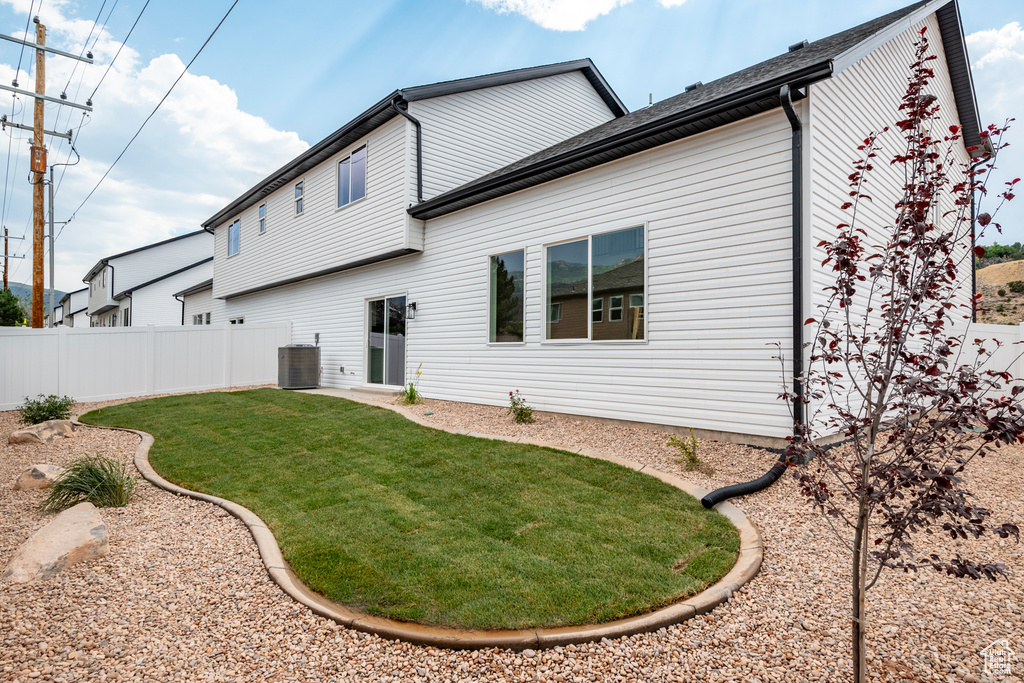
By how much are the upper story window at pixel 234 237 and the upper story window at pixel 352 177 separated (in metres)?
7.06

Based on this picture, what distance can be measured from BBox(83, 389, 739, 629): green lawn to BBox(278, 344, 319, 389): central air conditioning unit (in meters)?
5.31

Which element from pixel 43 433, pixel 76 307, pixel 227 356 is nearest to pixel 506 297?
pixel 43 433

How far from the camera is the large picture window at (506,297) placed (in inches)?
335

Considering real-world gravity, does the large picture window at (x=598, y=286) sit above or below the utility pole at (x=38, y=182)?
below

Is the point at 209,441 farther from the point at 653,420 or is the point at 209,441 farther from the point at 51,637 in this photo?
the point at 653,420

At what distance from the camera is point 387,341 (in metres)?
11.4

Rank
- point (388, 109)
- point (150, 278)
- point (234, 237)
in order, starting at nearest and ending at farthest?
point (388, 109) → point (234, 237) → point (150, 278)

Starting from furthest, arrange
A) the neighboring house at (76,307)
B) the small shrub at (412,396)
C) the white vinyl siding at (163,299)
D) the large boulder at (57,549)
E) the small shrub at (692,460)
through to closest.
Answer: the neighboring house at (76,307), the white vinyl siding at (163,299), the small shrub at (412,396), the small shrub at (692,460), the large boulder at (57,549)

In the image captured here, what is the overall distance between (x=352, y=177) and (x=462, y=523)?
32.4 feet

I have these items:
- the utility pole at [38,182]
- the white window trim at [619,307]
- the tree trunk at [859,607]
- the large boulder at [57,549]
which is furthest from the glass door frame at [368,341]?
the tree trunk at [859,607]

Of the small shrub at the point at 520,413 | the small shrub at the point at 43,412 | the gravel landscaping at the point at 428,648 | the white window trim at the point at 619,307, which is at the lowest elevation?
the gravel landscaping at the point at 428,648

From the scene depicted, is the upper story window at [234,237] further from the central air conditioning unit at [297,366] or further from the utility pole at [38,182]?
the central air conditioning unit at [297,366]

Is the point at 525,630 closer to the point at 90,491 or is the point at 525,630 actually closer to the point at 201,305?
the point at 90,491

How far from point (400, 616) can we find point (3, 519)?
14.0 feet
